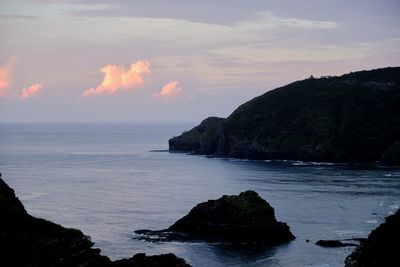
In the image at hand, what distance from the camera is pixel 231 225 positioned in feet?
289

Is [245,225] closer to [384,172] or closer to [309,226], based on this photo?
[309,226]

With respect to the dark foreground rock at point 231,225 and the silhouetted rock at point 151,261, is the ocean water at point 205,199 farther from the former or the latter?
the silhouetted rock at point 151,261

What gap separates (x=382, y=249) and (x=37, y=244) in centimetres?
2766

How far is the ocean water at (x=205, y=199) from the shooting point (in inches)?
3189

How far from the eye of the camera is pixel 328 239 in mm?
87625

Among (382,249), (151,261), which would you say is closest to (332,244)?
(382,249)

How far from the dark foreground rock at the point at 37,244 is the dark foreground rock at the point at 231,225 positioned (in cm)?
2832

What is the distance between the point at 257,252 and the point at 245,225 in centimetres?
737

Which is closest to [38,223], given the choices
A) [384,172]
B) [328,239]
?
[328,239]

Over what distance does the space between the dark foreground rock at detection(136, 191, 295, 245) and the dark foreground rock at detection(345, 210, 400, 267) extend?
24205mm

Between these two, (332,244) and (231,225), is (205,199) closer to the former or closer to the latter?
(231,225)

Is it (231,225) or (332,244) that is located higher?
(231,225)

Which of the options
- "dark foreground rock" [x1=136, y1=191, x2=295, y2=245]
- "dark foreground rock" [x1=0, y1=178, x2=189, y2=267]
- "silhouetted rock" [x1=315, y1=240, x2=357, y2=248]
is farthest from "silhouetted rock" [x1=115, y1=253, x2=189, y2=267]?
"silhouetted rock" [x1=315, y1=240, x2=357, y2=248]

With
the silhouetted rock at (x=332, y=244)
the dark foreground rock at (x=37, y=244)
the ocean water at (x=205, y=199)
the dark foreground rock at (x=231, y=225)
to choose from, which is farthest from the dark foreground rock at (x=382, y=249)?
the dark foreground rock at (x=231, y=225)
